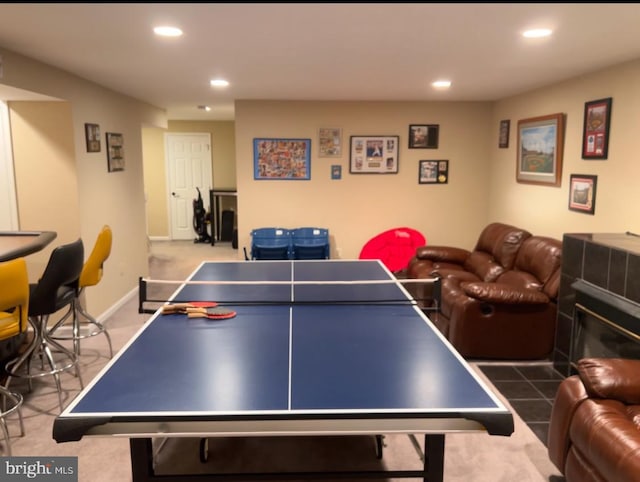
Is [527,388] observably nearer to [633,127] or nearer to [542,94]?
[633,127]

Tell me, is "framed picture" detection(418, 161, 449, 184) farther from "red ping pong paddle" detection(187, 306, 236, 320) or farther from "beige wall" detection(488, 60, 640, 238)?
"red ping pong paddle" detection(187, 306, 236, 320)

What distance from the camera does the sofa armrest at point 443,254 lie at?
5566mm

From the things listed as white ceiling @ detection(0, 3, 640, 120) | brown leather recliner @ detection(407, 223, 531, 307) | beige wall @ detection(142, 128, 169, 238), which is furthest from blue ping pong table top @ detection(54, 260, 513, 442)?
beige wall @ detection(142, 128, 169, 238)

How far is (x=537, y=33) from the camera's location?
2959mm

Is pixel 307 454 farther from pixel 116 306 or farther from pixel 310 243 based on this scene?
pixel 310 243

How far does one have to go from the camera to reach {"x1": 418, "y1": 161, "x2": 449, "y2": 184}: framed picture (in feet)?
21.3

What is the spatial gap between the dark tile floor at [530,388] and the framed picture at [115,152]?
13.7ft

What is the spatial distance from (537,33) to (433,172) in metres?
3.58

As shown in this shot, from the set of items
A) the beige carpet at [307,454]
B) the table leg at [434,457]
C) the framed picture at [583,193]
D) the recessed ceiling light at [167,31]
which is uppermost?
the recessed ceiling light at [167,31]

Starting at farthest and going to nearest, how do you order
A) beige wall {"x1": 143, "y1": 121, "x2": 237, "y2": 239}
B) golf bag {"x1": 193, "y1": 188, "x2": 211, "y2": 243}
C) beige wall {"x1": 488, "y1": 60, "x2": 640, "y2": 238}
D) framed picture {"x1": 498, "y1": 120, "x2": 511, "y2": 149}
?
beige wall {"x1": 143, "y1": 121, "x2": 237, "y2": 239} → golf bag {"x1": 193, "y1": 188, "x2": 211, "y2": 243} → framed picture {"x1": 498, "y1": 120, "x2": 511, "y2": 149} → beige wall {"x1": 488, "y1": 60, "x2": 640, "y2": 238}

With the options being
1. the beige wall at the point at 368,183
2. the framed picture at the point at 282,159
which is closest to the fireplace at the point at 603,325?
the beige wall at the point at 368,183

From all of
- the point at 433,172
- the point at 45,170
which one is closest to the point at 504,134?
the point at 433,172

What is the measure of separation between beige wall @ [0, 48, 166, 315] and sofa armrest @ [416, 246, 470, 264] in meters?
3.35

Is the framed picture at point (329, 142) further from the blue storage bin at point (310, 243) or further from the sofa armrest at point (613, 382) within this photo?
the sofa armrest at point (613, 382)
